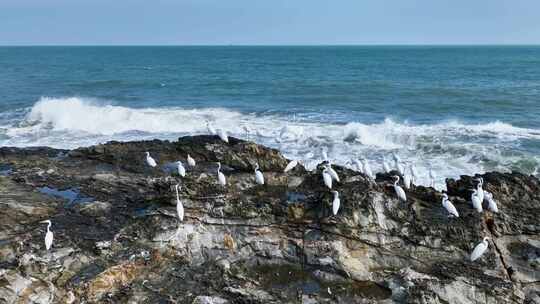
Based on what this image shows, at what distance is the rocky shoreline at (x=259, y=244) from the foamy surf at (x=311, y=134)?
8.46m

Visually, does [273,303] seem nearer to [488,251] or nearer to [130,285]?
[130,285]

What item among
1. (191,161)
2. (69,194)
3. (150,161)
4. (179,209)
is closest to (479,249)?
(179,209)

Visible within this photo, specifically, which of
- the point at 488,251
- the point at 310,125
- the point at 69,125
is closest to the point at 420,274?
the point at 488,251

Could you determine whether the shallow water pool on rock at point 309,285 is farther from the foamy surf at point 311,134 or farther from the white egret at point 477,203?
the foamy surf at point 311,134

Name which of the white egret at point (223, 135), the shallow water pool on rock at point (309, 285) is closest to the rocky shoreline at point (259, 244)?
the shallow water pool on rock at point (309, 285)

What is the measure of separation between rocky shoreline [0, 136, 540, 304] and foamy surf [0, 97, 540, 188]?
27.7 feet

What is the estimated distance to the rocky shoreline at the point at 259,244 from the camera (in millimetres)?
9672

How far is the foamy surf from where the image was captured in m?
25.2

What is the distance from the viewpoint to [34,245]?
10117mm

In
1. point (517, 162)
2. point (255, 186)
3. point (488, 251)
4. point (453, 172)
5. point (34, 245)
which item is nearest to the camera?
point (34, 245)

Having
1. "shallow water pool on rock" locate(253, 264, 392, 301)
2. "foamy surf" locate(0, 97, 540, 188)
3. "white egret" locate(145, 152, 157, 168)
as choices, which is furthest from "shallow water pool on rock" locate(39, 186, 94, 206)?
"foamy surf" locate(0, 97, 540, 188)

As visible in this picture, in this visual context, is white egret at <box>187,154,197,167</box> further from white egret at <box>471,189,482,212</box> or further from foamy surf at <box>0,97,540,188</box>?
white egret at <box>471,189,482,212</box>

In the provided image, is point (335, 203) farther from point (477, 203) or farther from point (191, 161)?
point (191, 161)

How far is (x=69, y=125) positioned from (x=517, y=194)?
28105mm
